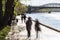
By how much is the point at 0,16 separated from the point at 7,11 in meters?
1.32

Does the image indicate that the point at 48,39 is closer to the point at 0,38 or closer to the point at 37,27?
the point at 37,27

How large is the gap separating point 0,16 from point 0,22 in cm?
43

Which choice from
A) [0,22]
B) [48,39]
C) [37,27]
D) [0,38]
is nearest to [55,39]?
[48,39]

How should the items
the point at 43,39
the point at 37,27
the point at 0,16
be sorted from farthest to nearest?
the point at 43,39 < the point at 37,27 < the point at 0,16

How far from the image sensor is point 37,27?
23.7 metres

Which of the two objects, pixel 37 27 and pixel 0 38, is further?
pixel 37 27

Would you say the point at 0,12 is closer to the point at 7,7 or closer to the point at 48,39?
the point at 7,7

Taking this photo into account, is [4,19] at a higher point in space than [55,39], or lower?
higher

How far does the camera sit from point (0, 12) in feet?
53.4

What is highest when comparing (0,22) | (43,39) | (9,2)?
(9,2)

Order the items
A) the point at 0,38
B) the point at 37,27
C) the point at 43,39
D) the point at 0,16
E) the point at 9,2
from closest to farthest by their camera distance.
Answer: the point at 0,16
the point at 9,2
the point at 0,38
the point at 37,27
the point at 43,39

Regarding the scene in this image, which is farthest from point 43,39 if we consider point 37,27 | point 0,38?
point 0,38

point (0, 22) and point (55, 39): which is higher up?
point (0, 22)

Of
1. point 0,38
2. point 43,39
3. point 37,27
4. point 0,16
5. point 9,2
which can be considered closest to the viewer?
point 0,16
